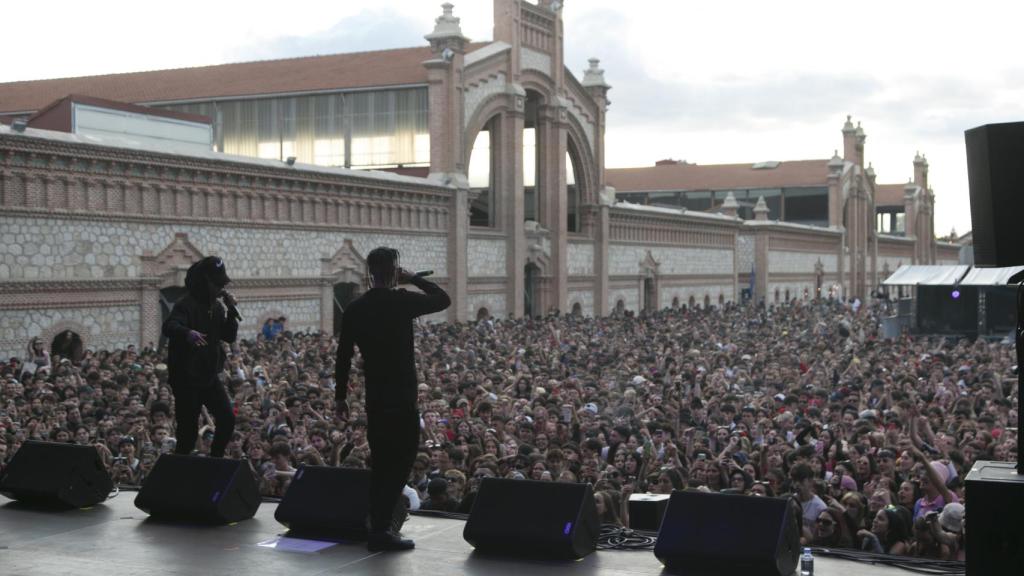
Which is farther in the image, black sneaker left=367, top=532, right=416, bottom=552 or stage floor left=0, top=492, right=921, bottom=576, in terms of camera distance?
black sneaker left=367, top=532, right=416, bottom=552

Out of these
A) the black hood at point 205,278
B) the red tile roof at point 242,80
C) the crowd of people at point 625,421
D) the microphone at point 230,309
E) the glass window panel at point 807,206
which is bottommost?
the crowd of people at point 625,421

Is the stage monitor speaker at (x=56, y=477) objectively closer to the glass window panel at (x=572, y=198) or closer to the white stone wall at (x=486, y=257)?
the white stone wall at (x=486, y=257)

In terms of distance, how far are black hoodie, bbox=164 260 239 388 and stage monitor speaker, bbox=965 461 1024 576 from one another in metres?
4.50

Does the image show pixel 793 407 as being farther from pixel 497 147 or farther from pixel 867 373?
pixel 497 147

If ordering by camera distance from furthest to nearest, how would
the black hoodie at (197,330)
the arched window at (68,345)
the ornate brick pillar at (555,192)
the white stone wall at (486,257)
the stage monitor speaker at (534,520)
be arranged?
1. the ornate brick pillar at (555,192)
2. the white stone wall at (486,257)
3. the arched window at (68,345)
4. the black hoodie at (197,330)
5. the stage monitor speaker at (534,520)

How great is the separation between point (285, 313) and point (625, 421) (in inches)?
677

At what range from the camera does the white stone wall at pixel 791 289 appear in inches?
2419

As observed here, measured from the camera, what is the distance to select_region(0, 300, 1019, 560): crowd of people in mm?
8734

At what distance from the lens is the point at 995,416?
12.8m

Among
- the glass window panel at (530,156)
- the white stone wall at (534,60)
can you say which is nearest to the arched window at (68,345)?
the white stone wall at (534,60)

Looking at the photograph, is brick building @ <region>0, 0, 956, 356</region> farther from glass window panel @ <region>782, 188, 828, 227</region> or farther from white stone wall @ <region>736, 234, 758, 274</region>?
glass window panel @ <region>782, 188, 828, 227</region>

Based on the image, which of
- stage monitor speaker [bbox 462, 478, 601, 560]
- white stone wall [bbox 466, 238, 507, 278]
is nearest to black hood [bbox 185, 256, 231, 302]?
stage monitor speaker [bbox 462, 478, 601, 560]

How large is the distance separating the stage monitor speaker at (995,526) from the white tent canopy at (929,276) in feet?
100

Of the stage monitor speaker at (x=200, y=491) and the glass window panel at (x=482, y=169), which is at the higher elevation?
the glass window panel at (x=482, y=169)
